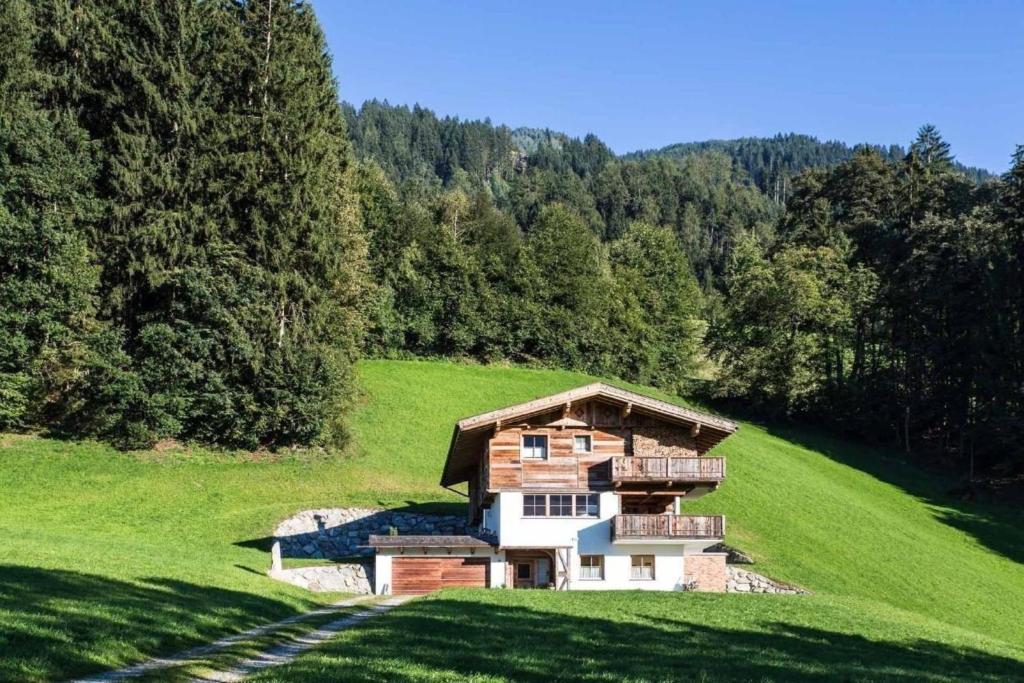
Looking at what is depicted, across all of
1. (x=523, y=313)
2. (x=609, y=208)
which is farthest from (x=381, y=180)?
(x=609, y=208)

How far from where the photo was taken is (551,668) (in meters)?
12.8

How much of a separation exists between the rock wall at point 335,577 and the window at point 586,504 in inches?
310

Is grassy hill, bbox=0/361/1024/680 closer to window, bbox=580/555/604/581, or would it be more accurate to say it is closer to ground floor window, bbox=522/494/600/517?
window, bbox=580/555/604/581

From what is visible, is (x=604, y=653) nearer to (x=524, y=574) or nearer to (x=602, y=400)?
(x=602, y=400)

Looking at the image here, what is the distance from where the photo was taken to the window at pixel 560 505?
35594 mm

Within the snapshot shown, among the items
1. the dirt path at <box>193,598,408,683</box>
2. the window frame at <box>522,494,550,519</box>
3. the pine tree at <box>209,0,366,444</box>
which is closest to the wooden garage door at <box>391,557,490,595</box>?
the window frame at <box>522,494,550,519</box>

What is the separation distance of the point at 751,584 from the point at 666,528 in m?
4.43

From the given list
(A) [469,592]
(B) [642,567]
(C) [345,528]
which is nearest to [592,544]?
(B) [642,567]

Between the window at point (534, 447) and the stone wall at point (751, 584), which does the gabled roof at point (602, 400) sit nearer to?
the window at point (534, 447)

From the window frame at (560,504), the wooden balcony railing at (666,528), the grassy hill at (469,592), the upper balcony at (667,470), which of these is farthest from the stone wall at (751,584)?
the window frame at (560,504)

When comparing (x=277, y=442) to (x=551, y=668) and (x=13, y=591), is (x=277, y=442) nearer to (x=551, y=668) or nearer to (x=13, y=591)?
(x=13, y=591)

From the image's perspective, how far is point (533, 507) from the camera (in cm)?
3553

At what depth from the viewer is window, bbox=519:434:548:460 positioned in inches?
1417

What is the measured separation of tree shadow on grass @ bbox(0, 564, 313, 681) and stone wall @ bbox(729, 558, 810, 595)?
19.2 meters
